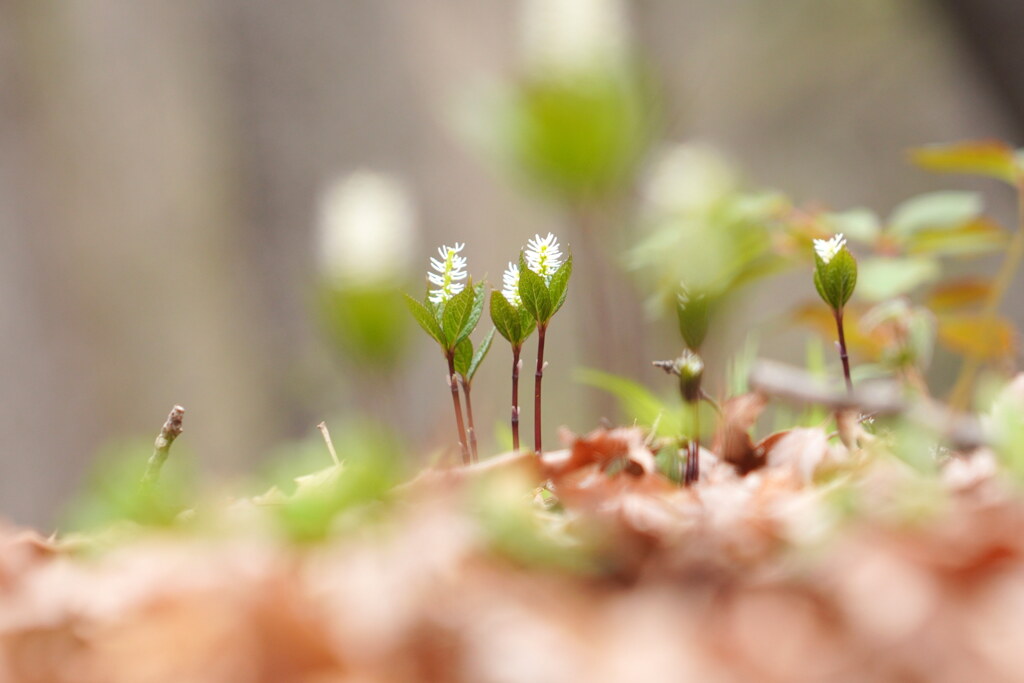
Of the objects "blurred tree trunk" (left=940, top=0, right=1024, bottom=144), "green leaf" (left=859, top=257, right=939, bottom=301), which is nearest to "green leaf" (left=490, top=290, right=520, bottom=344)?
"green leaf" (left=859, top=257, right=939, bottom=301)

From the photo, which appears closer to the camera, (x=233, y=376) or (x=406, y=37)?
(x=406, y=37)

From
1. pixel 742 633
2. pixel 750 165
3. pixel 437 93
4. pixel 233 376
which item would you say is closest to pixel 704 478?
pixel 742 633

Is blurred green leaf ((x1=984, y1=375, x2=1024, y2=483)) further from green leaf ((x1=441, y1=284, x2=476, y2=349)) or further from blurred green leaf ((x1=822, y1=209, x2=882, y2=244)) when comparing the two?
blurred green leaf ((x1=822, y1=209, x2=882, y2=244))

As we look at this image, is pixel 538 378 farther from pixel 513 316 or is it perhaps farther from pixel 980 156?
pixel 980 156

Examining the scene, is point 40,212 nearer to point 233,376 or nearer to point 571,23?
point 233,376

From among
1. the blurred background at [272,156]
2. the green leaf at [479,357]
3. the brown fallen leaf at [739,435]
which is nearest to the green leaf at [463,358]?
the green leaf at [479,357]

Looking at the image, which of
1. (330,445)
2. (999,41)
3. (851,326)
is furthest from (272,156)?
(330,445)

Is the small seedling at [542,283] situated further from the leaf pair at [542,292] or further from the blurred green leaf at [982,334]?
the blurred green leaf at [982,334]
